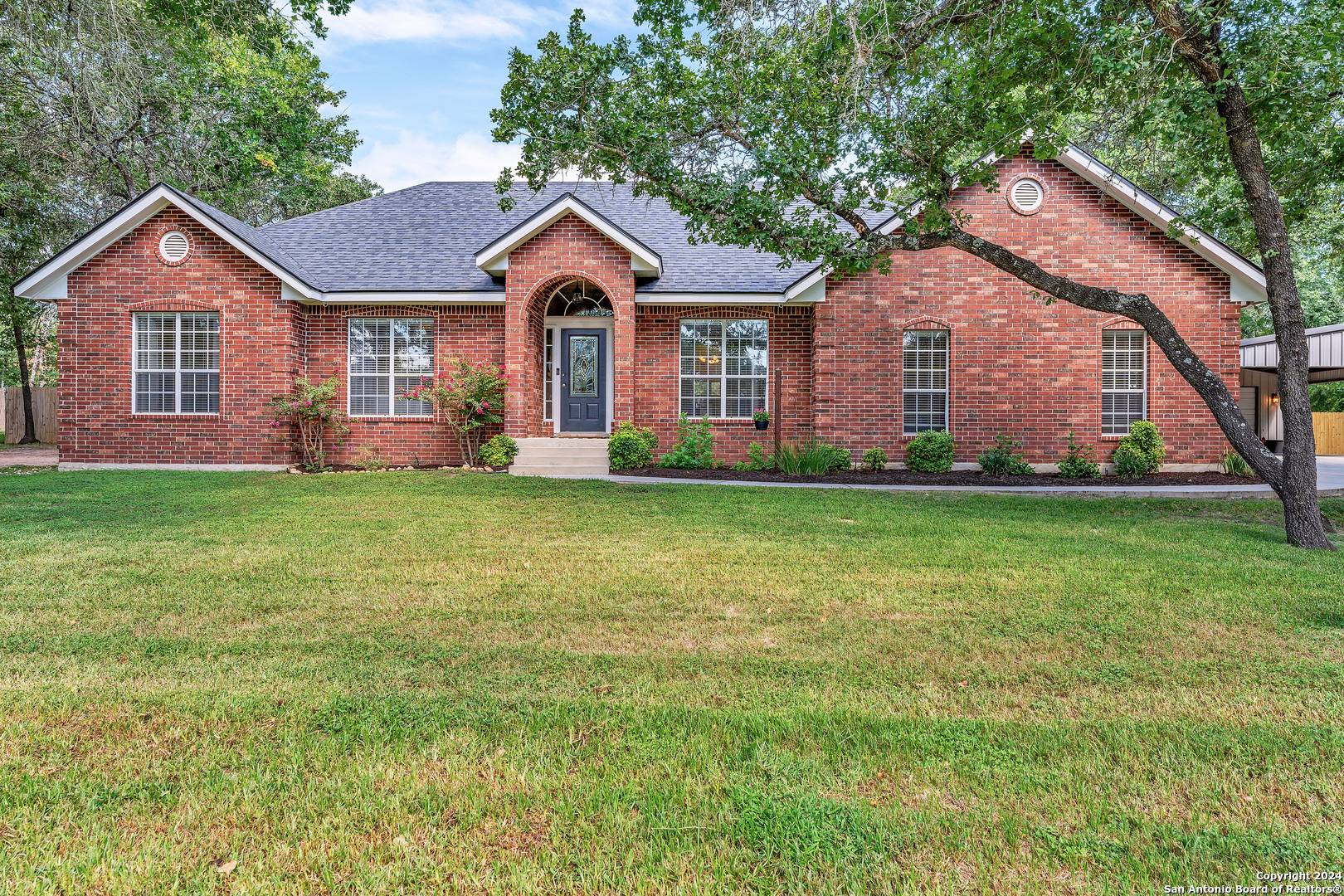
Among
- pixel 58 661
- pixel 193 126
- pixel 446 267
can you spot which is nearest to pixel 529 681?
pixel 58 661

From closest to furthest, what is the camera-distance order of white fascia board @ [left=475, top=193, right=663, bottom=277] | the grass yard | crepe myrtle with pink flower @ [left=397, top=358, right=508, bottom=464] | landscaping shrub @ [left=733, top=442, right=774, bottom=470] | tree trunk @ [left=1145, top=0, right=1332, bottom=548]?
the grass yard, tree trunk @ [left=1145, top=0, right=1332, bottom=548], landscaping shrub @ [left=733, top=442, right=774, bottom=470], white fascia board @ [left=475, top=193, right=663, bottom=277], crepe myrtle with pink flower @ [left=397, top=358, right=508, bottom=464]

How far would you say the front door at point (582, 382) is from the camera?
575 inches

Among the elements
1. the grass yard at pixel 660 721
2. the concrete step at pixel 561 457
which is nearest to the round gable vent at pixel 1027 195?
the grass yard at pixel 660 721

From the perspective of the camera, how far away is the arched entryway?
14445 millimetres

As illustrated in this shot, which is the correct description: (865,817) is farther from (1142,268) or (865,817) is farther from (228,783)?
(1142,268)

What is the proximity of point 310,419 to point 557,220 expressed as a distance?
6.25 metres

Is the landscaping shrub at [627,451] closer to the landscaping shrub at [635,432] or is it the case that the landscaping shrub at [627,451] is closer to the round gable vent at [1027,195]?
the landscaping shrub at [635,432]

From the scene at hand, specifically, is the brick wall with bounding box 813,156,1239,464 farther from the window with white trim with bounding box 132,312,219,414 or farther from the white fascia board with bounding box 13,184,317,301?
the window with white trim with bounding box 132,312,219,414

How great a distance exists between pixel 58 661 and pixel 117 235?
42.8 ft

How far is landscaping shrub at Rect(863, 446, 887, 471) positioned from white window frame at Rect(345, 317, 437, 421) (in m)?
8.68

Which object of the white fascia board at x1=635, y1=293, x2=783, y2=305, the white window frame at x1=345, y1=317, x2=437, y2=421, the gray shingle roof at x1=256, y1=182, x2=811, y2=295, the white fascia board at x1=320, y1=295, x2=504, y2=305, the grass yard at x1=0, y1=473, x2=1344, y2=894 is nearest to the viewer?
the grass yard at x1=0, y1=473, x2=1344, y2=894

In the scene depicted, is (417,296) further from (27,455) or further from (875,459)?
(27,455)

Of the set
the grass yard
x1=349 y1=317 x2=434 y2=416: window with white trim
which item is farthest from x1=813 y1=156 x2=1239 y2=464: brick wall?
x1=349 y1=317 x2=434 y2=416: window with white trim

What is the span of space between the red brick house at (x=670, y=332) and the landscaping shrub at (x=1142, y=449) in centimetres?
47
